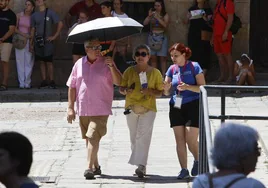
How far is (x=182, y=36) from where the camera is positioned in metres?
19.2

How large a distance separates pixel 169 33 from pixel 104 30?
820cm

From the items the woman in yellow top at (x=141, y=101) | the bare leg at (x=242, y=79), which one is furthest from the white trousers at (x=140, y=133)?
the bare leg at (x=242, y=79)

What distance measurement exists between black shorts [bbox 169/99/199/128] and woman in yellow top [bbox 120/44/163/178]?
1.04 feet

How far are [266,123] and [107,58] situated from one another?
4543mm

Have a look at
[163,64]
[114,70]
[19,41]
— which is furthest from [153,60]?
[114,70]

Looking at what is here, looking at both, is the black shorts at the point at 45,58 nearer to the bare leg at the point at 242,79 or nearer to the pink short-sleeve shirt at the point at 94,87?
the bare leg at the point at 242,79

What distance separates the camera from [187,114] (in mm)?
10625

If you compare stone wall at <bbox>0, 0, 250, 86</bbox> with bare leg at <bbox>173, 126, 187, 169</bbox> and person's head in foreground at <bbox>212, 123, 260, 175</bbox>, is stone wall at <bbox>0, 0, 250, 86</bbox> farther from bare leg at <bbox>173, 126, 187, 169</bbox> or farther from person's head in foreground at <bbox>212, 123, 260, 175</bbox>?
person's head in foreground at <bbox>212, 123, 260, 175</bbox>

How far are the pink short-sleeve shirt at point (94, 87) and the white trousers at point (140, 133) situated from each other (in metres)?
0.33

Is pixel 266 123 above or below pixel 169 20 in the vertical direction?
below

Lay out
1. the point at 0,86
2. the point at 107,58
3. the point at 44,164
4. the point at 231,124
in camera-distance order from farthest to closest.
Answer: the point at 0,86 < the point at 44,164 < the point at 107,58 < the point at 231,124

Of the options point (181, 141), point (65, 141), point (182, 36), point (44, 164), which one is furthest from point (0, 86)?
point (181, 141)

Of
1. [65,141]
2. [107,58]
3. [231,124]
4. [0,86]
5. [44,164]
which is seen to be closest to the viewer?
[231,124]

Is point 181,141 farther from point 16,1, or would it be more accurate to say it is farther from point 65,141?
point 16,1
